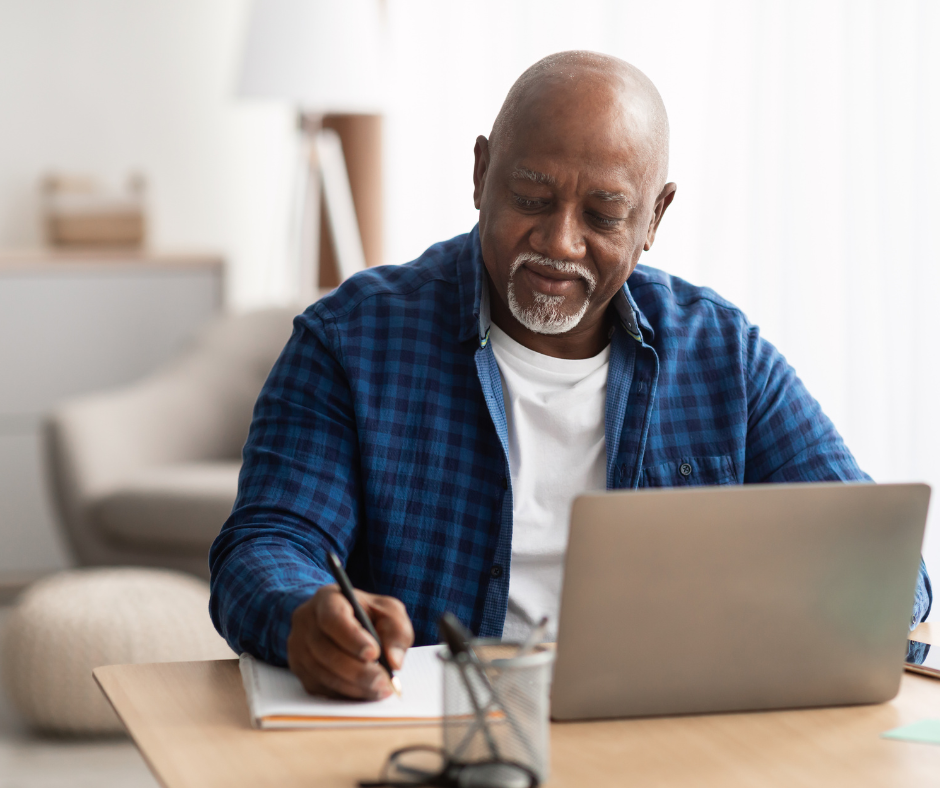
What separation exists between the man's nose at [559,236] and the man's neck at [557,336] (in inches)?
5.2

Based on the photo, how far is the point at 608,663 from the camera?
92 cm

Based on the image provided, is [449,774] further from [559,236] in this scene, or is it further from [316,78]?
[316,78]

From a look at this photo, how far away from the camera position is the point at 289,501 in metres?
1.26

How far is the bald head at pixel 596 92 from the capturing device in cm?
134

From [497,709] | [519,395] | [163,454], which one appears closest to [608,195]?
[519,395]

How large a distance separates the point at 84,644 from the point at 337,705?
5.37 ft

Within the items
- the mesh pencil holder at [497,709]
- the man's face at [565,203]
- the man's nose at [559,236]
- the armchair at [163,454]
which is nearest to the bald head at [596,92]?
the man's face at [565,203]

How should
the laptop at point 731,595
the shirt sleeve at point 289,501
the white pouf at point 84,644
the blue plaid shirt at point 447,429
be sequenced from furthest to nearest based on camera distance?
the white pouf at point 84,644 → the blue plaid shirt at point 447,429 → the shirt sleeve at point 289,501 → the laptop at point 731,595

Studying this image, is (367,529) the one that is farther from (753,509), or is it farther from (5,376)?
(5,376)

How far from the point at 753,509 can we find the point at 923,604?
47cm

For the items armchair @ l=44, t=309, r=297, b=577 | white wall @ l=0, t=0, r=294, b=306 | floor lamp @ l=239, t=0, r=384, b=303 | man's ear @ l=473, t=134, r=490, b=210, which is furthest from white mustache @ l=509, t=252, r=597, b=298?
white wall @ l=0, t=0, r=294, b=306

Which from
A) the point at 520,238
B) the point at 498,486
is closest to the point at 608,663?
the point at 498,486

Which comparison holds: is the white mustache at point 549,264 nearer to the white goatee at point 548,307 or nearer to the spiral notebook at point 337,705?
the white goatee at point 548,307

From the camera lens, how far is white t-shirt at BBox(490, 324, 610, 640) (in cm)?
136
